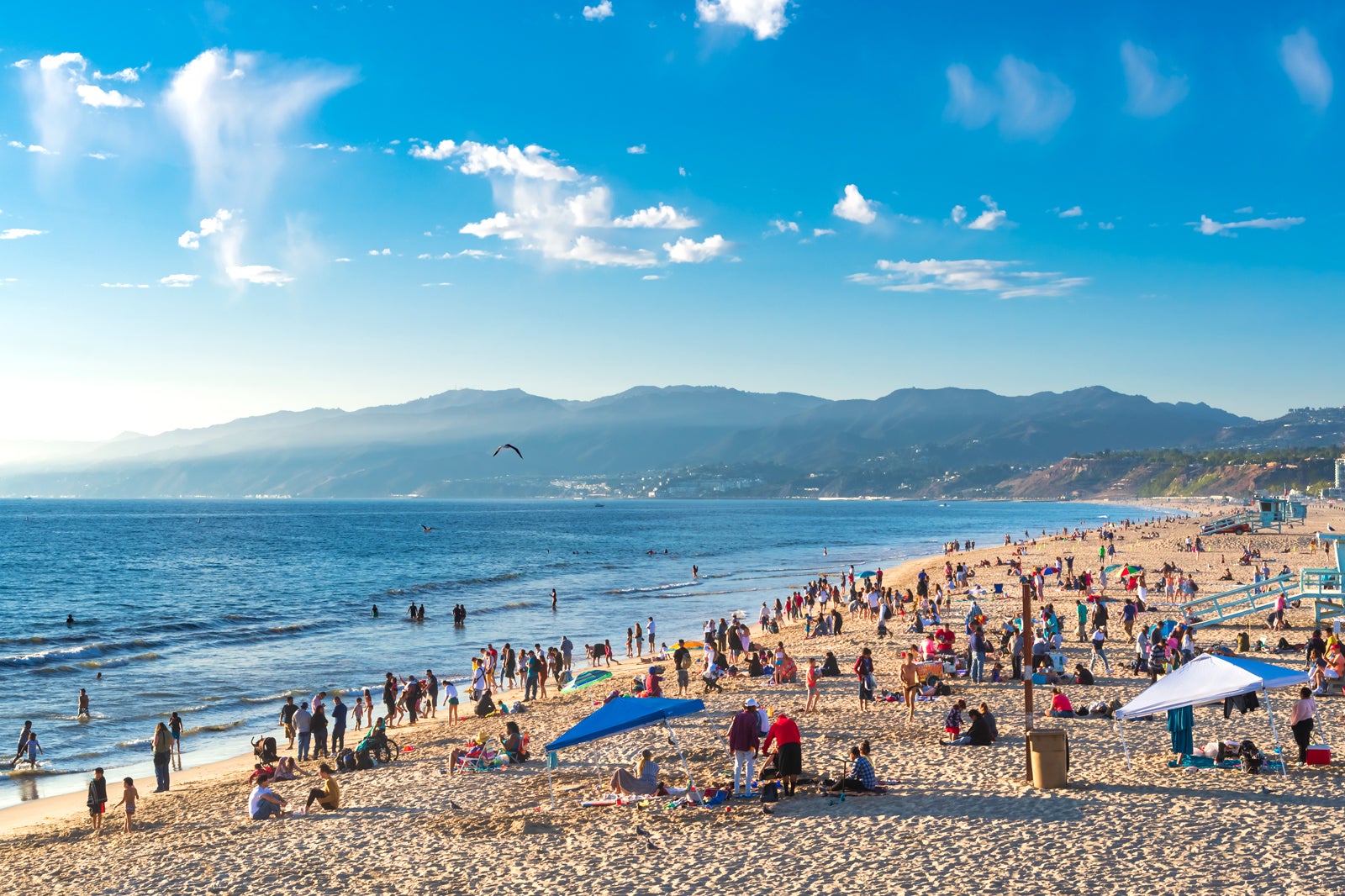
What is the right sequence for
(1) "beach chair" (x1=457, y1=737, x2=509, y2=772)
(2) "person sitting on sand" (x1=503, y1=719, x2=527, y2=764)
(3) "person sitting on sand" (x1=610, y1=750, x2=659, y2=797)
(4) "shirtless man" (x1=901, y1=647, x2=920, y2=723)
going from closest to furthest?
(3) "person sitting on sand" (x1=610, y1=750, x2=659, y2=797) → (1) "beach chair" (x1=457, y1=737, x2=509, y2=772) → (2) "person sitting on sand" (x1=503, y1=719, x2=527, y2=764) → (4) "shirtless man" (x1=901, y1=647, x2=920, y2=723)

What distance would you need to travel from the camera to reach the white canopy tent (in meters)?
12.5

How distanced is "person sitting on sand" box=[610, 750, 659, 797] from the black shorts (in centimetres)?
178

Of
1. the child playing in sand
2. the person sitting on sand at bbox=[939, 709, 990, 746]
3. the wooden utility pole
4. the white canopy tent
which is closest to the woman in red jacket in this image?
the wooden utility pole

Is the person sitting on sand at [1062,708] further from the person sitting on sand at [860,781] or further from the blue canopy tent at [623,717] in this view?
the blue canopy tent at [623,717]

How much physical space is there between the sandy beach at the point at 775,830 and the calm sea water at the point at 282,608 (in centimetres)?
648

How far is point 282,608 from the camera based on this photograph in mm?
49969

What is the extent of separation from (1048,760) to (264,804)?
11.3 m

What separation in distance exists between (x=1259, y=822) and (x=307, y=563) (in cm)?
7767

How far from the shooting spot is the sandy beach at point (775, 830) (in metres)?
10.4

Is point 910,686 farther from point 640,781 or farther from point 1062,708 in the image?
point 640,781

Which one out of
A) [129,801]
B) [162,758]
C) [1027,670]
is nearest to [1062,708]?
[1027,670]

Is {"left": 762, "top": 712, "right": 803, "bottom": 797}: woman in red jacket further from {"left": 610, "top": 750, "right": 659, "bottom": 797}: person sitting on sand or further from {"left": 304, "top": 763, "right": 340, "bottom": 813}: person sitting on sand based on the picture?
{"left": 304, "top": 763, "right": 340, "bottom": 813}: person sitting on sand

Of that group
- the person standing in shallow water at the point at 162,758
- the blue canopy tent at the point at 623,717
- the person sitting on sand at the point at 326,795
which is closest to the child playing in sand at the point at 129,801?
the person standing in shallow water at the point at 162,758

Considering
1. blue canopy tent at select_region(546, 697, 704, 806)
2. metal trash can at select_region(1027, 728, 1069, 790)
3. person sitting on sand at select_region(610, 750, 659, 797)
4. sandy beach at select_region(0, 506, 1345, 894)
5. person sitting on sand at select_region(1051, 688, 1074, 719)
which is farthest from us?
person sitting on sand at select_region(1051, 688, 1074, 719)
